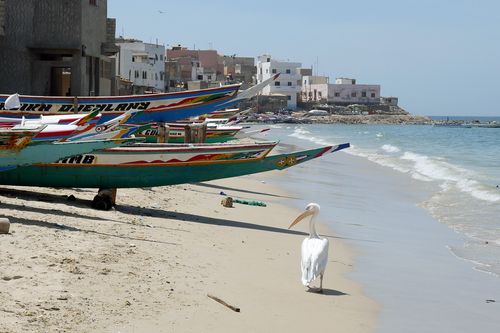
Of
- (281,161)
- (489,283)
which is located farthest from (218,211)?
(489,283)

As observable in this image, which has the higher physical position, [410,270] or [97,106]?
[97,106]

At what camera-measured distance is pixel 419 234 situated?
14.5m

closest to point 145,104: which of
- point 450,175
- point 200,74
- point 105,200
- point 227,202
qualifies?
point 227,202

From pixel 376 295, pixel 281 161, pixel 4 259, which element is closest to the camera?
pixel 4 259

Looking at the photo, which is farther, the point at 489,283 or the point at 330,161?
the point at 330,161

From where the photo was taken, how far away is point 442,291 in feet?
31.8

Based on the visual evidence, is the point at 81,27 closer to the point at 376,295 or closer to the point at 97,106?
the point at 97,106

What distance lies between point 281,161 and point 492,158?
28.6 metres

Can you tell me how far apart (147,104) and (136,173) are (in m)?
6.41

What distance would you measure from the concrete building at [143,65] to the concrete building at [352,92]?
48.3 meters

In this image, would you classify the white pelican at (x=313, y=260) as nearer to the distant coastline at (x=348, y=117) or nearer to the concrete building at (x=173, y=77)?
the concrete building at (x=173, y=77)

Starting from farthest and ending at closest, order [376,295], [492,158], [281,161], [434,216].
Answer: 1. [492,158]
2. [434,216]
3. [281,161]
4. [376,295]

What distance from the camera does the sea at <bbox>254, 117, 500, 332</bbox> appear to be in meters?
8.85

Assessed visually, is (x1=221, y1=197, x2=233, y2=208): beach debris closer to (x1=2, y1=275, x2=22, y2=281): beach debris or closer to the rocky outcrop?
(x1=2, y1=275, x2=22, y2=281): beach debris
